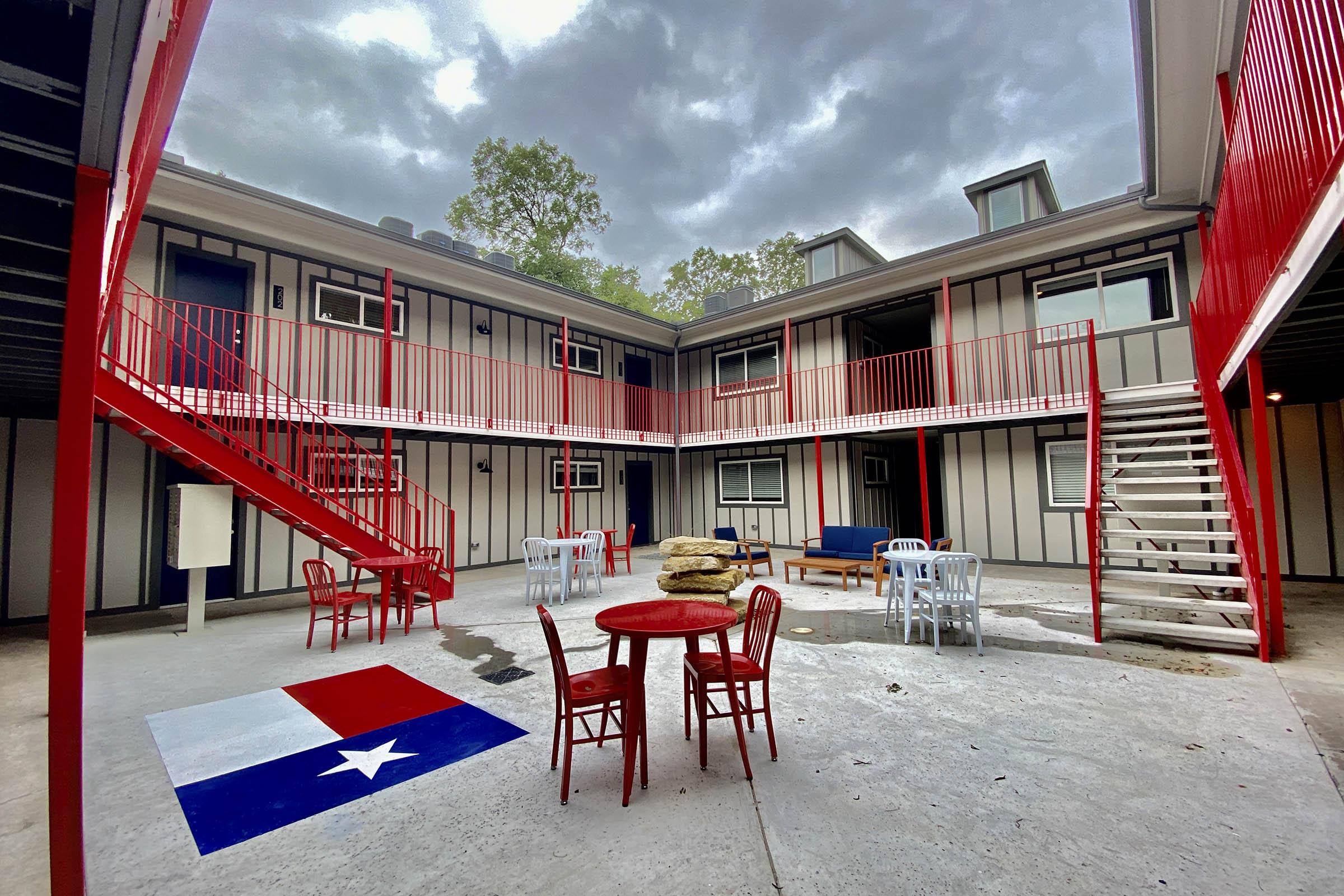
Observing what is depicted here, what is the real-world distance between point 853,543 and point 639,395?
6.35 metres

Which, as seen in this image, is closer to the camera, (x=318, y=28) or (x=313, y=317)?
(x=313, y=317)

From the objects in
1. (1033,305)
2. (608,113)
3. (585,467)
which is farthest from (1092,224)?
(608,113)

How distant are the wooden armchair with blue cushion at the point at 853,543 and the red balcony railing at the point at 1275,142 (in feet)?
14.4

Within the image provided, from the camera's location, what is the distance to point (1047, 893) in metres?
1.92

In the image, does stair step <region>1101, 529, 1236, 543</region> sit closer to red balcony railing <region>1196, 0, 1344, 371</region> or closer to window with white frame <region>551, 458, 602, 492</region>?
red balcony railing <region>1196, 0, 1344, 371</region>

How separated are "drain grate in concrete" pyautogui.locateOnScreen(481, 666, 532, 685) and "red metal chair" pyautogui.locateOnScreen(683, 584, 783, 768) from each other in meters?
1.69

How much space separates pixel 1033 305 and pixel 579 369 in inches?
350

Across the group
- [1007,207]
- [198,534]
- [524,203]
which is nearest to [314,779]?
[198,534]

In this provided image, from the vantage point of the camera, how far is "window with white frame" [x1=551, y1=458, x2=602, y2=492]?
11.8 metres

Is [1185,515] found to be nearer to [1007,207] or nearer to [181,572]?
[1007,207]

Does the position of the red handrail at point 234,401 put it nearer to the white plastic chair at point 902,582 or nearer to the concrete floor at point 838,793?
the concrete floor at point 838,793

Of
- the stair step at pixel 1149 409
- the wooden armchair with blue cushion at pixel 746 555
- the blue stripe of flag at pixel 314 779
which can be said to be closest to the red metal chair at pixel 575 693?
the blue stripe of flag at pixel 314 779

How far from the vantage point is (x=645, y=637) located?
2672mm

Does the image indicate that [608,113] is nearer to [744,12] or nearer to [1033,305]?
[744,12]
